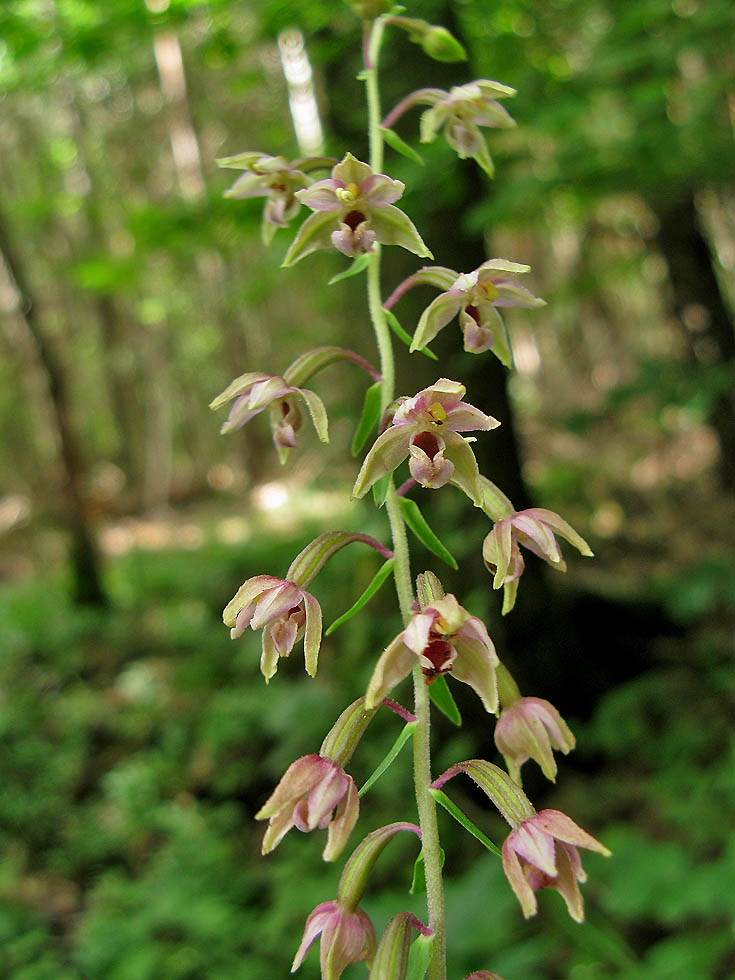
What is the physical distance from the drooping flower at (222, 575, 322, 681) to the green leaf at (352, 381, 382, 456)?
0.27 metres

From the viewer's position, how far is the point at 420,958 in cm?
108

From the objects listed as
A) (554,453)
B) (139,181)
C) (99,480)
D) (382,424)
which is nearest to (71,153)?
(139,181)

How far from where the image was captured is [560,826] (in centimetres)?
110

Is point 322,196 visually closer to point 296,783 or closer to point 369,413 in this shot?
point 369,413

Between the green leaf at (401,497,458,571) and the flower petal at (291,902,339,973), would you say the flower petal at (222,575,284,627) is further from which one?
the flower petal at (291,902,339,973)

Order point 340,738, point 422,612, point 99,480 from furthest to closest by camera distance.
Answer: point 99,480
point 340,738
point 422,612

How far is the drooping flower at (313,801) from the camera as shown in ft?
3.66

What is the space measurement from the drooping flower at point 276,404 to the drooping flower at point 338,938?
2.17 feet

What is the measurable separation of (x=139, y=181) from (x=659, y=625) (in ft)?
49.2

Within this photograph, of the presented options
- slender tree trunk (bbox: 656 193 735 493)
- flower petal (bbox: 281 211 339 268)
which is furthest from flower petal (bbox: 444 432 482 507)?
slender tree trunk (bbox: 656 193 735 493)

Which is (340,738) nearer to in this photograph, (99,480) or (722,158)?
(722,158)

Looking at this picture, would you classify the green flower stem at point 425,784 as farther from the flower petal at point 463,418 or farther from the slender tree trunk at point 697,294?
the slender tree trunk at point 697,294

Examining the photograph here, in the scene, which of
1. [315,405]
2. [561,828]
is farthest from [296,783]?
[315,405]

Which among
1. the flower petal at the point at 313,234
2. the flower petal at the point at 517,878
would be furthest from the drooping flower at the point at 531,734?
the flower petal at the point at 313,234
